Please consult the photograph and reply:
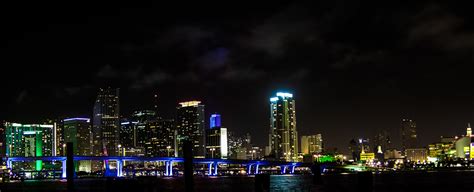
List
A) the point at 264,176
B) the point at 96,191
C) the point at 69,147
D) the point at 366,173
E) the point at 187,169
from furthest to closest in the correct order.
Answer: the point at 96,191 → the point at 69,147 → the point at 264,176 → the point at 366,173 → the point at 187,169

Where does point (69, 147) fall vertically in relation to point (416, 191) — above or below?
above

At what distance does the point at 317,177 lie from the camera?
112 m

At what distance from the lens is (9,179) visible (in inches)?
7082

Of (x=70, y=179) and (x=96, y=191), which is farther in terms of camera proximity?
(x=96, y=191)

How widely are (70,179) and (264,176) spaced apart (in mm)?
21022

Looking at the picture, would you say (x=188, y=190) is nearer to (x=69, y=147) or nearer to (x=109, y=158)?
(x=69, y=147)

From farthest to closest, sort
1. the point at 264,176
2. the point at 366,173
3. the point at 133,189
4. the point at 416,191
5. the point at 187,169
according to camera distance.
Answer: the point at 416,191
the point at 133,189
the point at 264,176
the point at 366,173
the point at 187,169

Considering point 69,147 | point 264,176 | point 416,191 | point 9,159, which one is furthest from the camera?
point 9,159

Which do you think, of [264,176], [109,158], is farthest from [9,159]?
[264,176]

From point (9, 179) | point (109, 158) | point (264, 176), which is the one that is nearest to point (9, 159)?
point (9, 179)

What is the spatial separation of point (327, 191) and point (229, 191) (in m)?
12.9

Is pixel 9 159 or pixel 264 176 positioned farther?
pixel 9 159

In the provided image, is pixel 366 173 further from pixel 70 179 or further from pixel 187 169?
pixel 70 179

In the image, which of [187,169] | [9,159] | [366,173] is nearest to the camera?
[187,169]
